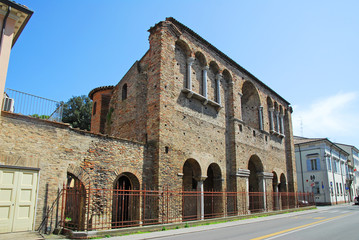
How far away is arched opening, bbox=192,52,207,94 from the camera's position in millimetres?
16406

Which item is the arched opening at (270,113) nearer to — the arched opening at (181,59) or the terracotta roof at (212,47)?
the terracotta roof at (212,47)

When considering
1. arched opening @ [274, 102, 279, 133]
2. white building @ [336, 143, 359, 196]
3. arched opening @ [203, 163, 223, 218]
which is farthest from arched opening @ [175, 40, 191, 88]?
white building @ [336, 143, 359, 196]

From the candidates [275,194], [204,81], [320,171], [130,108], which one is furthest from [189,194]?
[320,171]

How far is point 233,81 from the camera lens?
63.8ft

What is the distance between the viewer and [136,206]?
38.7ft

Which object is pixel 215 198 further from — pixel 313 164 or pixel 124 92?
pixel 313 164

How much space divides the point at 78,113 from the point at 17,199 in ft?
95.2

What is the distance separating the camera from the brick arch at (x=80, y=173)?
33.1 feet

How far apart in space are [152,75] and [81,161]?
19.4ft

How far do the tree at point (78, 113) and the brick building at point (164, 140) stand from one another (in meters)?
16.3

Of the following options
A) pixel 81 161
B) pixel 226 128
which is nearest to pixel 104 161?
pixel 81 161

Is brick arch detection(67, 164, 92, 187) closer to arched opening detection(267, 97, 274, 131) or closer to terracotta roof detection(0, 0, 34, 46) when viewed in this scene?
terracotta roof detection(0, 0, 34, 46)

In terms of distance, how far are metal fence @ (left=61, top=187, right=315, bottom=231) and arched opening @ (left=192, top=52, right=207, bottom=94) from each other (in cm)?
622

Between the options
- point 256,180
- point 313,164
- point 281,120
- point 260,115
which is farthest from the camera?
point 313,164
